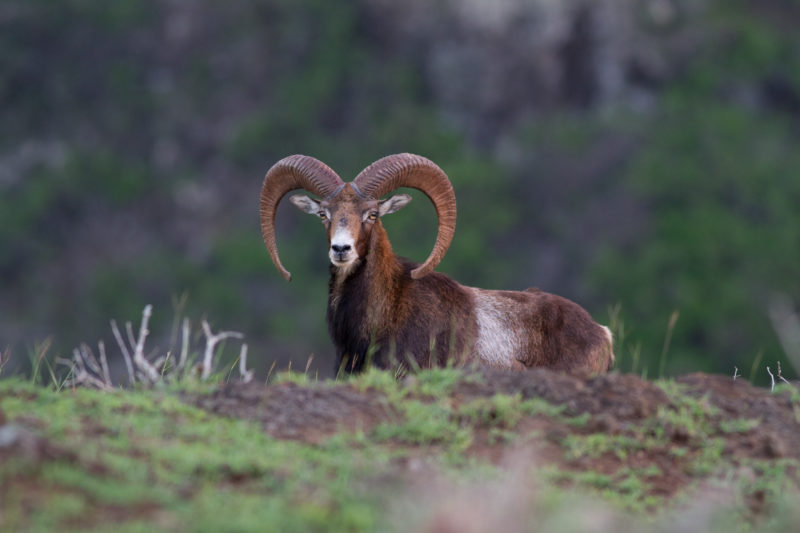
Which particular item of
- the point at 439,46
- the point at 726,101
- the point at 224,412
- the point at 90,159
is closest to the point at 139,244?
the point at 90,159

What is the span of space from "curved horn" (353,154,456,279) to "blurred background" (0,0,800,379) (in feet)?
128

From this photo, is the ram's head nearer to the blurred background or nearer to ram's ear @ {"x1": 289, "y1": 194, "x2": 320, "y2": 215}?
ram's ear @ {"x1": 289, "y1": 194, "x2": 320, "y2": 215}

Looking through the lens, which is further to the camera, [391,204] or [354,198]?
[391,204]

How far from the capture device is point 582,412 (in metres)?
8.67

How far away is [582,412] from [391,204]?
16.4 ft

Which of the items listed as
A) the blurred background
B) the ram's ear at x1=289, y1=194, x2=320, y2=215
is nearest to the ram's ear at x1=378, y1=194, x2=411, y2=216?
the ram's ear at x1=289, y1=194, x2=320, y2=215

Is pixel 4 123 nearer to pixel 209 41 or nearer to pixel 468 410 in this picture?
pixel 209 41

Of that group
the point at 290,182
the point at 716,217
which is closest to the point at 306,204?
the point at 290,182

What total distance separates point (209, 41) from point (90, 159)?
973 cm

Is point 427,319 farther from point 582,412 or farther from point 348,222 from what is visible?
point 582,412

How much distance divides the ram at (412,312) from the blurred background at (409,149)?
130 feet

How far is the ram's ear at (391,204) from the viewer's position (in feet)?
42.6

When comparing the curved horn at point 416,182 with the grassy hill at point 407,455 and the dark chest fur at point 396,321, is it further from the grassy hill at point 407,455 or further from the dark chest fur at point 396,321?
the grassy hill at point 407,455

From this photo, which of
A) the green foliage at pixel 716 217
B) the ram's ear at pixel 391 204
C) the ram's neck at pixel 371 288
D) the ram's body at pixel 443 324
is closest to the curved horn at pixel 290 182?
the ram's ear at pixel 391 204
